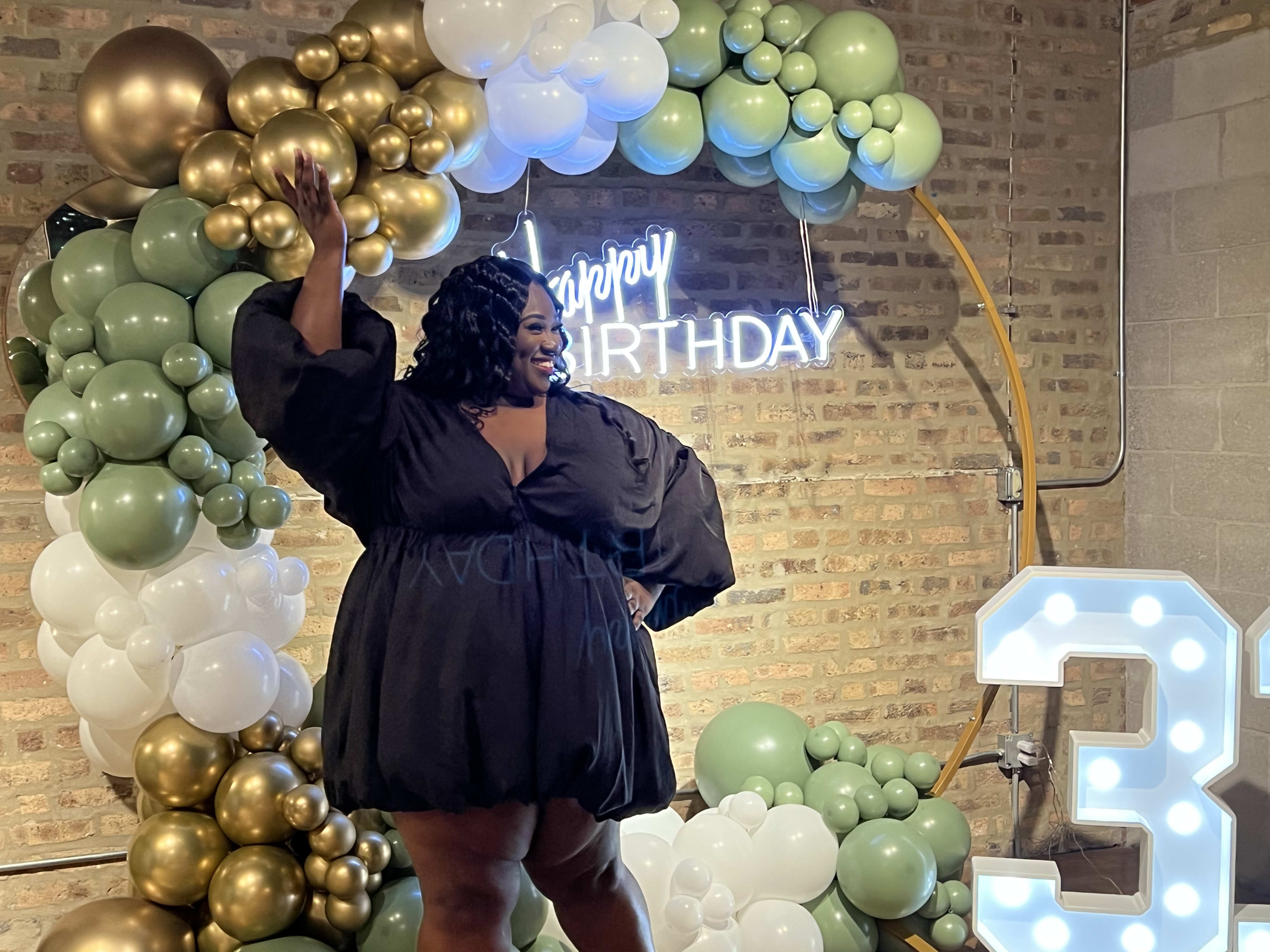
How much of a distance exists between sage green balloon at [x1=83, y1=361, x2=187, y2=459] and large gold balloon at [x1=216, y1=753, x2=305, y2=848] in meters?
0.68

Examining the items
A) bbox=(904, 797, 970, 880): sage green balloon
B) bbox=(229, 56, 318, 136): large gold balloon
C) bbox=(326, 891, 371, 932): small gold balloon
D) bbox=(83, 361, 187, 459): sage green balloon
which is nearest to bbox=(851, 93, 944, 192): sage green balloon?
bbox=(229, 56, 318, 136): large gold balloon

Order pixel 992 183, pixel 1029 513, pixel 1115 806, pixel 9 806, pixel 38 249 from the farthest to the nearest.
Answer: pixel 992 183, pixel 1029 513, pixel 9 806, pixel 38 249, pixel 1115 806

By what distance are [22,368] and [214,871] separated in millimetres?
1148

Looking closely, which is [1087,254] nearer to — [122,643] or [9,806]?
[122,643]

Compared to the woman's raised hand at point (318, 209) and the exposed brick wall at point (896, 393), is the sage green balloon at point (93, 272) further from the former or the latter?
the exposed brick wall at point (896, 393)

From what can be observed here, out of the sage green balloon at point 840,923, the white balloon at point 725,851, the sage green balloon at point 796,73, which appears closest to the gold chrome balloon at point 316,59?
the sage green balloon at point 796,73

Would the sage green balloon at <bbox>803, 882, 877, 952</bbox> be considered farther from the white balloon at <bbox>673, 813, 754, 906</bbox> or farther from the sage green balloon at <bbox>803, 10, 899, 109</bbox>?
the sage green balloon at <bbox>803, 10, 899, 109</bbox>

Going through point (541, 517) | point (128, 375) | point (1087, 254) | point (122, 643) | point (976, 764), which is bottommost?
point (976, 764)

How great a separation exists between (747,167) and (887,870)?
1694mm

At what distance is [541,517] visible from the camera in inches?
84.7

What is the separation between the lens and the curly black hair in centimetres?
215

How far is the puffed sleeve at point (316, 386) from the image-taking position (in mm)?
1934

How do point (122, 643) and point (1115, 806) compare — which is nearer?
point (1115, 806)

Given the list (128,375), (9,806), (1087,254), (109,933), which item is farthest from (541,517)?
(1087,254)
